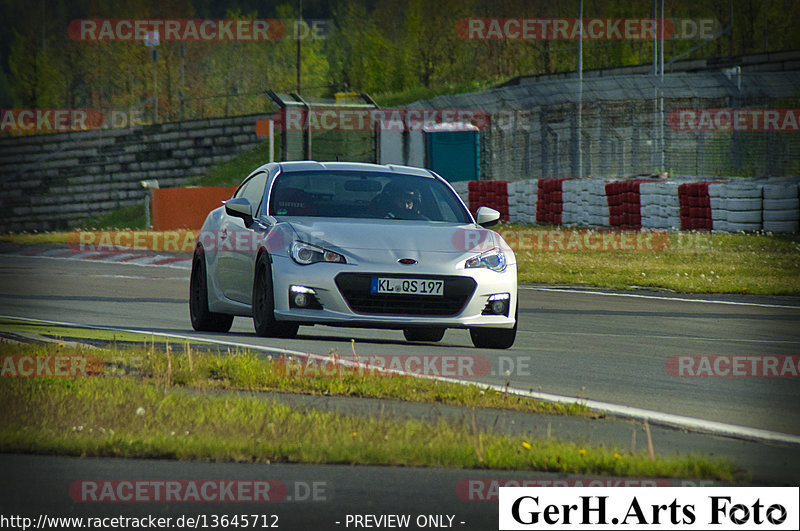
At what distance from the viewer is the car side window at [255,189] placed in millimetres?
12062

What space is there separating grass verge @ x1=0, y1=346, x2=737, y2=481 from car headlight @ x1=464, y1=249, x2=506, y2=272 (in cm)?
345

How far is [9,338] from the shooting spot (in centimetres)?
1112

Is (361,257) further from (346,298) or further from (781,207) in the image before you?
(781,207)

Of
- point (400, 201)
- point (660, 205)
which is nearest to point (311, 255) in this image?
point (400, 201)

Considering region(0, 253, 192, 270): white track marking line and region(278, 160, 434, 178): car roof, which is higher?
region(278, 160, 434, 178): car roof

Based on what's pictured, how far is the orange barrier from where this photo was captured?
3812 centimetres

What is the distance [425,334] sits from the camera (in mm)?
12617

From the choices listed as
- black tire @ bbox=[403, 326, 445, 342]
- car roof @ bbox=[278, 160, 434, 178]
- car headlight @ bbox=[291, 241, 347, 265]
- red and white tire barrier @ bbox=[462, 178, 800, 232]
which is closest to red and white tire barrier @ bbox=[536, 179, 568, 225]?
red and white tire barrier @ bbox=[462, 178, 800, 232]

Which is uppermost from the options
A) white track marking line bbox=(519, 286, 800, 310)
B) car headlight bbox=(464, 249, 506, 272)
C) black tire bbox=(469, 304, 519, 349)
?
car headlight bbox=(464, 249, 506, 272)

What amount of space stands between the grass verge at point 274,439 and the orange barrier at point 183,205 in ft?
97.9

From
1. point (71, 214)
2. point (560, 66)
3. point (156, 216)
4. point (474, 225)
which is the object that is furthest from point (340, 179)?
point (560, 66)

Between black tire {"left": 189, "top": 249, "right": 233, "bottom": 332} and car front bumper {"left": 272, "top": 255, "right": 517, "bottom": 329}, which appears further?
black tire {"left": 189, "top": 249, "right": 233, "bottom": 332}

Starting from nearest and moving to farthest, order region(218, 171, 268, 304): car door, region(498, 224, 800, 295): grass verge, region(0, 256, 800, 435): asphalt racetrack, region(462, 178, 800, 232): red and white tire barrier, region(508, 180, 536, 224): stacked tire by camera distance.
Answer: region(0, 256, 800, 435): asphalt racetrack < region(218, 171, 268, 304): car door < region(498, 224, 800, 295): grass verge < region(462, 178, 800, 232): red and white tire barrier < region(508, 180, 536, 224): stacked tire

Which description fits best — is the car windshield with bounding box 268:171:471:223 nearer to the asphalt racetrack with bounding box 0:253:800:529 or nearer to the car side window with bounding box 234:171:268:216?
the car side window with bounding box 234:171:268:216
